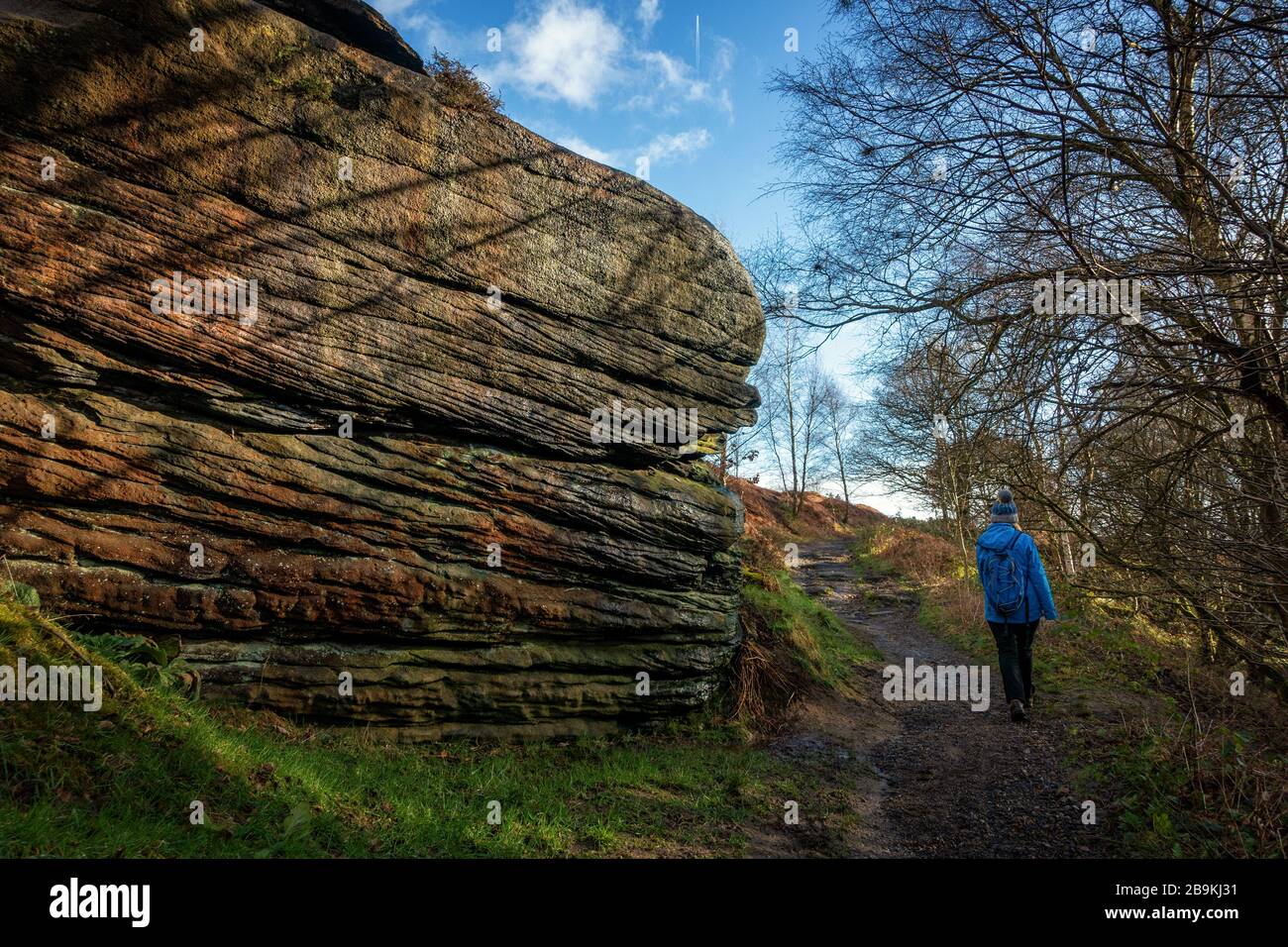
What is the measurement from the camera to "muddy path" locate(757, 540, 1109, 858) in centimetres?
476

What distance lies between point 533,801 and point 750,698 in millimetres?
3810

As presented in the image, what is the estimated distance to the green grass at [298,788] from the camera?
334 cm

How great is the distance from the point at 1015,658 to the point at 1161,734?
139cm

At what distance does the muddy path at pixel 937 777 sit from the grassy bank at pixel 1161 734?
11.9 inches

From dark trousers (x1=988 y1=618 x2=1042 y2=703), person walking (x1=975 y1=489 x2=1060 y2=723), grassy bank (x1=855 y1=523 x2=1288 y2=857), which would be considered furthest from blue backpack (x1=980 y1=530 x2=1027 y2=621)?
grassy bank (x1=855 y1=523 x2=1288 y2=857)

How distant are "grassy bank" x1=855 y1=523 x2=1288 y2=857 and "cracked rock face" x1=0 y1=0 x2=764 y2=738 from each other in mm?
4152

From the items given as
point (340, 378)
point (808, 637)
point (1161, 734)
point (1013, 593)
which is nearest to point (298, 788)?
point (340, 378)

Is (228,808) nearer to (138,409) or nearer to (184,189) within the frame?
(138,409)

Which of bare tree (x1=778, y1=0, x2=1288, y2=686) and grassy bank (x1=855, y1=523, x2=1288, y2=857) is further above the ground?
bare tree (x1=778, y1=0, x2=1288, y2=686)

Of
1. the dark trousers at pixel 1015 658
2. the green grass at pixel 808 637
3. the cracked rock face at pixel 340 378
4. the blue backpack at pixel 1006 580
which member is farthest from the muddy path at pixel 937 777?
the cracked rock face at pixel 340 378

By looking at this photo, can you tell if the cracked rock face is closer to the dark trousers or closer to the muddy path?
the muddy path

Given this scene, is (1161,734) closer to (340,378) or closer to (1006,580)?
(1006,580)

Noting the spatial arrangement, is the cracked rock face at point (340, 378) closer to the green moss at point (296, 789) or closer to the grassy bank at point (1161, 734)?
the green moss at point (296, 789)
